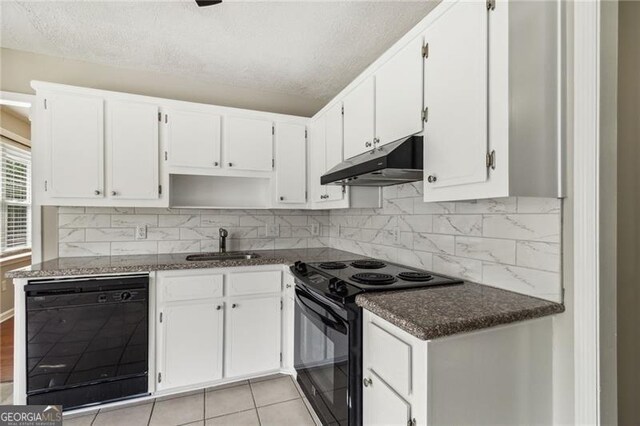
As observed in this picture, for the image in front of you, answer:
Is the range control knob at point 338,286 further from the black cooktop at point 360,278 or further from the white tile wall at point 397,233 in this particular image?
the white tile wall at point 397,233

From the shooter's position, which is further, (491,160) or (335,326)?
(335,326)

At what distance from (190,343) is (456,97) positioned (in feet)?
7.35

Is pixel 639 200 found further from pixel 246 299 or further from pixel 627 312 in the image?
pixel 246 299

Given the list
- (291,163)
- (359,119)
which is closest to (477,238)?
(359,119)

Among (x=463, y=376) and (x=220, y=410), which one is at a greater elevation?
(x=463, y=376)

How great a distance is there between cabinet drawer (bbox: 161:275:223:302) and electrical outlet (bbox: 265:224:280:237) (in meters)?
0.85

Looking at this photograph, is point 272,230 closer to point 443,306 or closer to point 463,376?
point 443,306

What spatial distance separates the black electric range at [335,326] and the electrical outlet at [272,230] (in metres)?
0.92

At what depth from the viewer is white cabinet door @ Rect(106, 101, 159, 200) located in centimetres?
228

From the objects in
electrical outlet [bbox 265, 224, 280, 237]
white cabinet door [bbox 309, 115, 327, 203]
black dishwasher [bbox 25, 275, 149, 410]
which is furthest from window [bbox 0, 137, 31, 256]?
white cabinet door [bbox 309, 115, 327, 203]

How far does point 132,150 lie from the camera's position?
2.33 m

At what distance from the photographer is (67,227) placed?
2.41 meters

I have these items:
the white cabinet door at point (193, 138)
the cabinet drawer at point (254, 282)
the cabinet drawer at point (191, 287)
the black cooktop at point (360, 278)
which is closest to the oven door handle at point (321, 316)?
the black cooktop at point (360, 278)

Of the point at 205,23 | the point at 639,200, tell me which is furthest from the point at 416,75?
the point at 205,23
